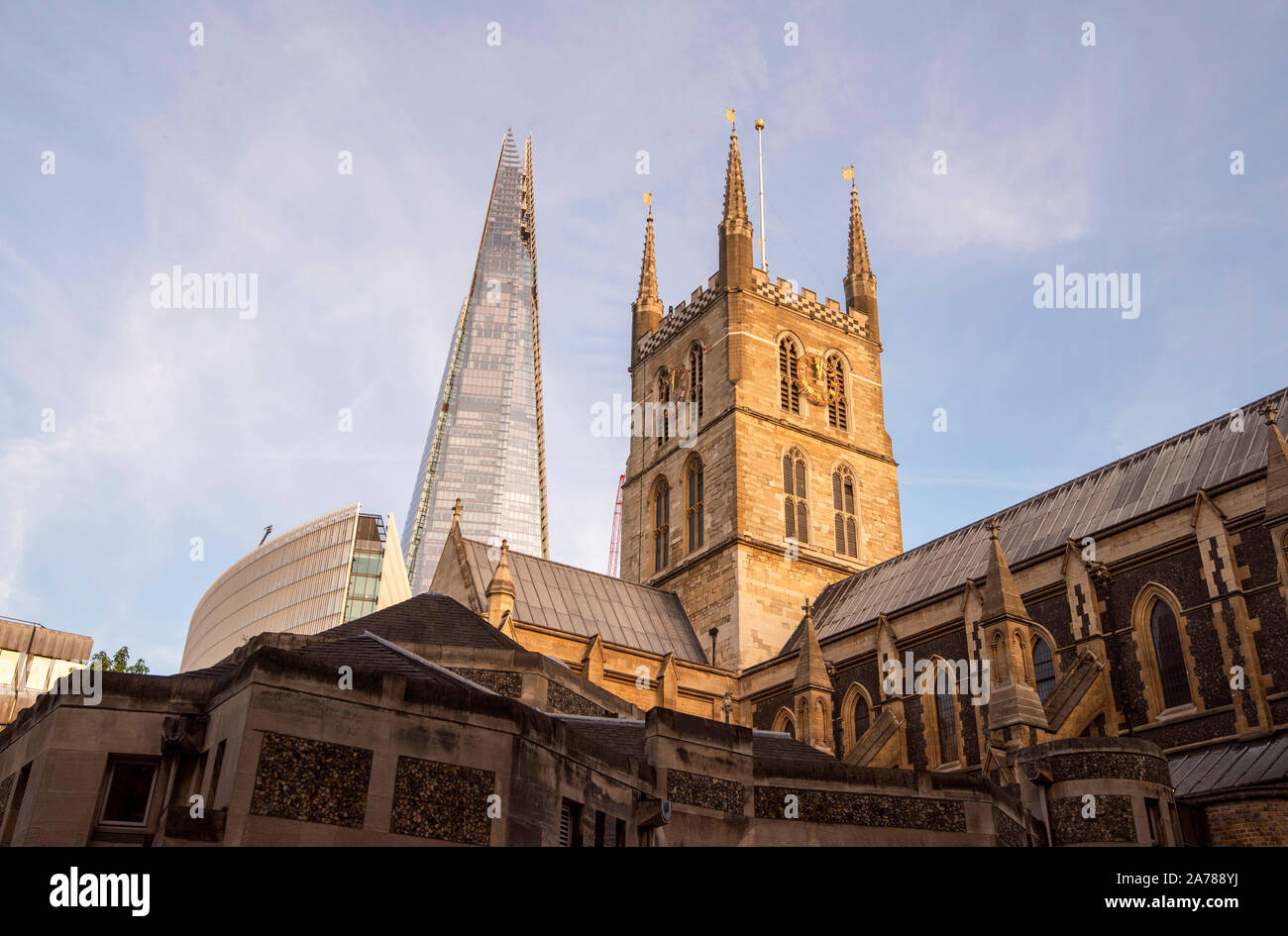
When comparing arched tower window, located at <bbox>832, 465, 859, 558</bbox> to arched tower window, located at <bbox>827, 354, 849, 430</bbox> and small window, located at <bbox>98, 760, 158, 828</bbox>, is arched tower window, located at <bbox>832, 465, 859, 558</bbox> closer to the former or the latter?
arched tower window, located at <bbox>827, 354, 849, 430</bbox>

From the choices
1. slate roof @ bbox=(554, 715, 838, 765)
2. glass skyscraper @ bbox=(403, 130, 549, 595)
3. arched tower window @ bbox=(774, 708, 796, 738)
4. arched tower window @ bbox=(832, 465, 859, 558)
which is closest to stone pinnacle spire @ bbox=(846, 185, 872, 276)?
arched tower window @ bbox=(832, 465, 859, 558)

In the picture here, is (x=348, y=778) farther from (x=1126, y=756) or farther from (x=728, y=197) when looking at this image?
(x=728, y=197)

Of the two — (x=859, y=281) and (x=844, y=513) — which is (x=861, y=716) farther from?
(x=859, y=281)

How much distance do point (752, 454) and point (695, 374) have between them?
6178 millimetres

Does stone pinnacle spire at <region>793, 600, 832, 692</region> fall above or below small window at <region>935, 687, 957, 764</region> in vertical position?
above

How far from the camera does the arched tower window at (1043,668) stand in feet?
101

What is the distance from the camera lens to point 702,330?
51.4 m

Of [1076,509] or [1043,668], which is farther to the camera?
[1076,509]

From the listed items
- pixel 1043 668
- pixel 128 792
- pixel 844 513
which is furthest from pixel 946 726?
pixel 128 792

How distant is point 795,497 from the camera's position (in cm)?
4772

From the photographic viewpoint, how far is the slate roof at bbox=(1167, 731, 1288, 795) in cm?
2388

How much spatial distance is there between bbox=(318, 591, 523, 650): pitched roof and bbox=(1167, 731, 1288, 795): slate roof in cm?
1486

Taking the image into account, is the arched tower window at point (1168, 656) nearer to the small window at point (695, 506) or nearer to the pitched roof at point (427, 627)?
the pitched roof at point (427, 627)

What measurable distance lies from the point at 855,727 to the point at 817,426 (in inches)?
639
